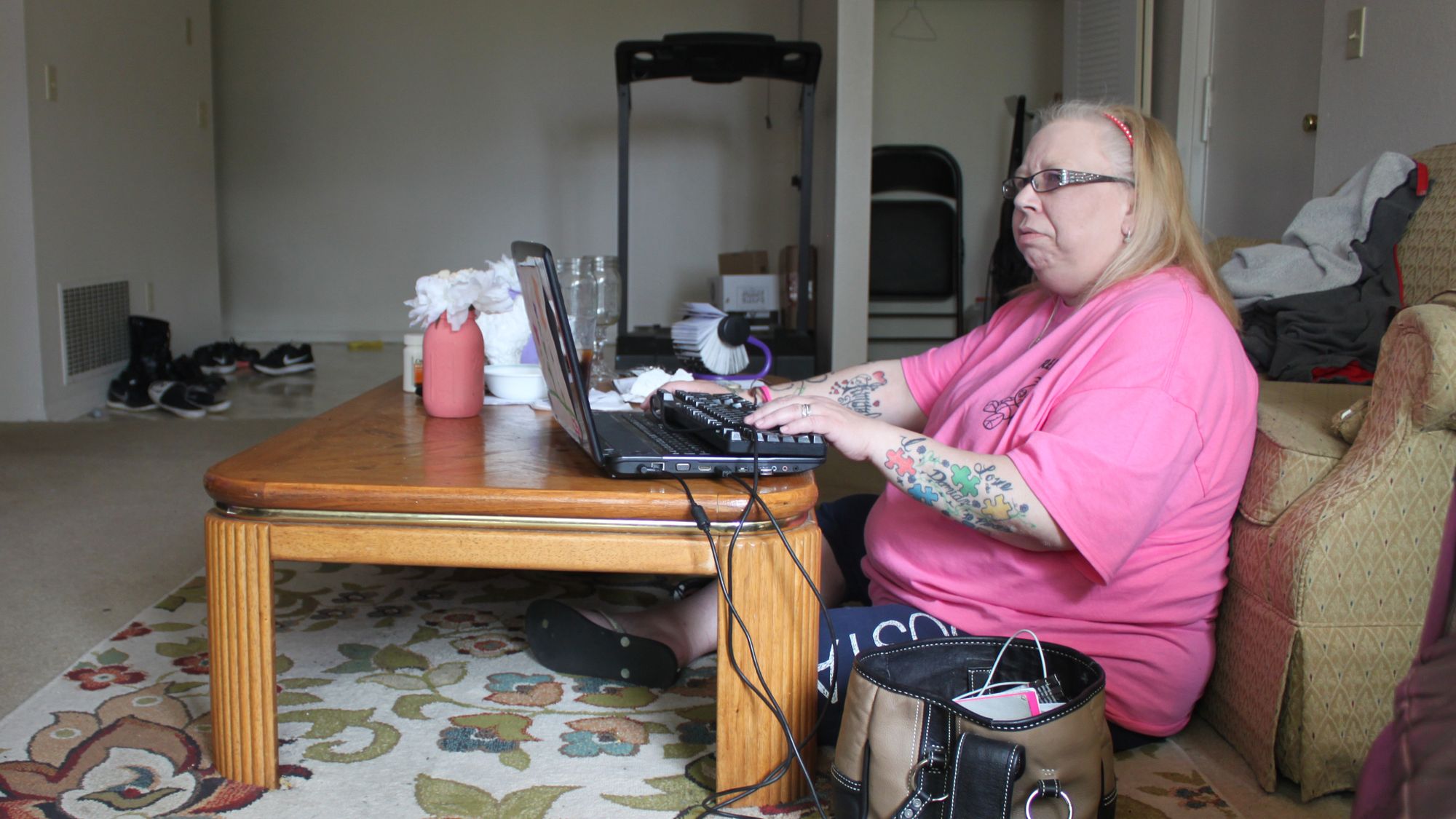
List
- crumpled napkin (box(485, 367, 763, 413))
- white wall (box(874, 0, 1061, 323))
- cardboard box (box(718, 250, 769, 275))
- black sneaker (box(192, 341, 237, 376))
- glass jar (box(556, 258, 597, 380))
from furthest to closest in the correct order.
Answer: white wall (box(874, 0, 1061, 323)), cardboard box (box(718, 250, 769, 275)), black sneaker (box(192, 341, 237, 376)), glass jar (box(556, 258, 597, 380)), crumpled napkin (box(485, 367, 763, 413))

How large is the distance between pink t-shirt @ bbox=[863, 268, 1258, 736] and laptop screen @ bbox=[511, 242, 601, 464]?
41 centimetres

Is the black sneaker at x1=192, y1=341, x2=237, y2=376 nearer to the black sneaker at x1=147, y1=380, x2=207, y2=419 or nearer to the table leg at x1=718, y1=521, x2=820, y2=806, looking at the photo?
the black sneaker at x1=147, y1=380, x2=207, y2=419

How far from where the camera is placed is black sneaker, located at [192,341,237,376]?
15.8ft

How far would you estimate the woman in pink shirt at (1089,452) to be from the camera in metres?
1.16

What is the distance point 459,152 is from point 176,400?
233cm

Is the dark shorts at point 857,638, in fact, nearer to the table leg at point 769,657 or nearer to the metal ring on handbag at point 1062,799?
the table leg at point 769,657

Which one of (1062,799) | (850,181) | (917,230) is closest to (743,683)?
(1062,799)

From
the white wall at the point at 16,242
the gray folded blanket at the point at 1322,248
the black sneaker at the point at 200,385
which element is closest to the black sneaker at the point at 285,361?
the black sneaker at the point at 200,385

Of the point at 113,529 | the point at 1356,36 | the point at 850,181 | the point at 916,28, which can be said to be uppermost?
the point at 916,28

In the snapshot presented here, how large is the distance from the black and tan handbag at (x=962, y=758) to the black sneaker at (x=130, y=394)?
3630 millimetres

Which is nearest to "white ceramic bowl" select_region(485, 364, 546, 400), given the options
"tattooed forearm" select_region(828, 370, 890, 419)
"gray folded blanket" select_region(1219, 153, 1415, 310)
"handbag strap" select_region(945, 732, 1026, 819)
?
"tattooed forearm" select_region(828, 370, 890, 419)

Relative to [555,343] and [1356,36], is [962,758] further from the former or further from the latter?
[1356,36]

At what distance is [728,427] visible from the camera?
3.99 feet

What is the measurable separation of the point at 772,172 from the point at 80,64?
3.06 metres
